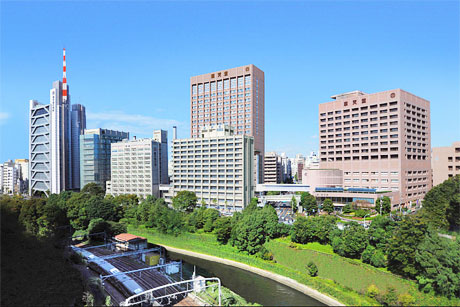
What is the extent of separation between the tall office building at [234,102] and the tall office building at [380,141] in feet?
43.7

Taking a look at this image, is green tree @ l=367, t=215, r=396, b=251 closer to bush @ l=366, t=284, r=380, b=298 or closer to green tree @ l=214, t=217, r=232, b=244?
bush @ l=366, t=284, r=380, b=298

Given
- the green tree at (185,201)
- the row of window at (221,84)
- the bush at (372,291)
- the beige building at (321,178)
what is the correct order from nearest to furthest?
the bush at (372,291)
the green tree at (185,201)
the beige building at (321,178)
the row of window at (221,84)

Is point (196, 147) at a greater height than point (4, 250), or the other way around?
point (196, 147)

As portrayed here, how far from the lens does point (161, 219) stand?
39.6m

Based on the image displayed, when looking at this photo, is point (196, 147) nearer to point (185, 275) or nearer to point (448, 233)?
point (185, 275)

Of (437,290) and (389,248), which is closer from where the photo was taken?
(437,290)

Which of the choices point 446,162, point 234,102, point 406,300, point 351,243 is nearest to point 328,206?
point 351,243

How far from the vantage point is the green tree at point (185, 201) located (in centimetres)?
4866

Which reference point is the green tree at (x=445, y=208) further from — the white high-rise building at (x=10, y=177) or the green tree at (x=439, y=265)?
the white high-rise building at (x=10, y=177)

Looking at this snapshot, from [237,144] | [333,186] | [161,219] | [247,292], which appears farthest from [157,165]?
[247,292]

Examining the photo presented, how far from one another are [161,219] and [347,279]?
2372 centimetres

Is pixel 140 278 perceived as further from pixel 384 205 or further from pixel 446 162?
pixel 446 162

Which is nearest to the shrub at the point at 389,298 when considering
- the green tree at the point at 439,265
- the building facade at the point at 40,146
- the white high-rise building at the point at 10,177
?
the green tree at the point at 439,265

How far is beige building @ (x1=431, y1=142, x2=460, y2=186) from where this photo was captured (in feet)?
176
